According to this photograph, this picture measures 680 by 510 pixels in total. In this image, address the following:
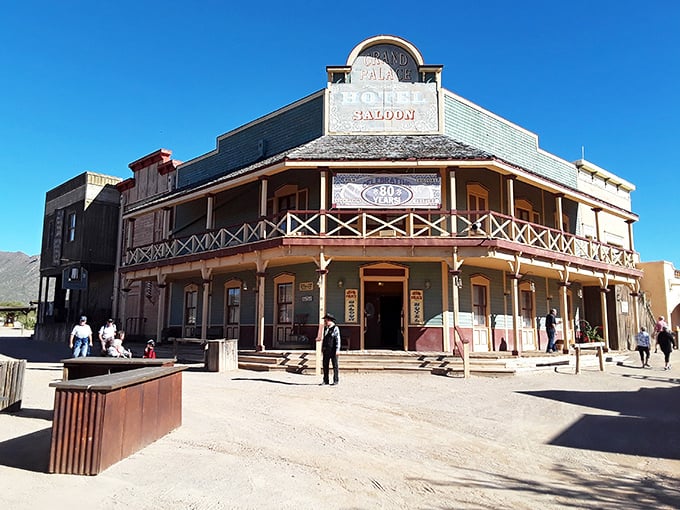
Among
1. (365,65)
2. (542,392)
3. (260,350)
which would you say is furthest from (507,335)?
(365,65)

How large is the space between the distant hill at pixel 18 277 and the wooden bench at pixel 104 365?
3948 inches

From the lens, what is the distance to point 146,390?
22.0 feet

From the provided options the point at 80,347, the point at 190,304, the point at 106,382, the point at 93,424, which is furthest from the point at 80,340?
the point at 93,424

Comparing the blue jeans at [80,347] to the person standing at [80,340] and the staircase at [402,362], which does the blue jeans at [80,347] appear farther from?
the staircase at [402,362]

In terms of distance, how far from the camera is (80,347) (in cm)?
1460

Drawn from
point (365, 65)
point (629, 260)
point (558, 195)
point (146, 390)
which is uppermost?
point (365, 65)

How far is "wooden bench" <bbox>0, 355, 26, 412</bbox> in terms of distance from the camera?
884cm

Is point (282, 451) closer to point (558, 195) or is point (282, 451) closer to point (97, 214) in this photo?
point (558, 195)

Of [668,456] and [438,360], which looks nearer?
[668,456]

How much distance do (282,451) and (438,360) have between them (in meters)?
8.86

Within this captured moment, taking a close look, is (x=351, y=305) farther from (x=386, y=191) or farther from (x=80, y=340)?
(x=80, y=340)

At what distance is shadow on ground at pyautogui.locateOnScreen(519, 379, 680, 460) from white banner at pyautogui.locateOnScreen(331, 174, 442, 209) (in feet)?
21.5

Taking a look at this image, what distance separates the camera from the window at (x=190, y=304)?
22.7 meters

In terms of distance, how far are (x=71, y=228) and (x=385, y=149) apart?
20.3 m
